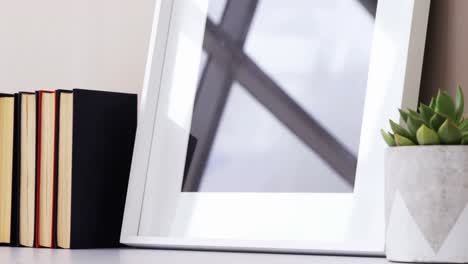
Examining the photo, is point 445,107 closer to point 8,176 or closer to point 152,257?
point 152,257

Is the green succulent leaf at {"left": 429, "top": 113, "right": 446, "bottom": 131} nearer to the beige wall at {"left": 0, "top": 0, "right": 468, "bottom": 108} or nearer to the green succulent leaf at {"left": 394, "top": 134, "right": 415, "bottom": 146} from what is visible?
the green succulent leaf at {"left": 394, "top": 134, "right": 415, "bottom": 146}

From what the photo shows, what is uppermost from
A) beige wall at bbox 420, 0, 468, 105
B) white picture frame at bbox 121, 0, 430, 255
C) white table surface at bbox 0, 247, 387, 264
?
beige wall at bbox 420, 0, 468, 105

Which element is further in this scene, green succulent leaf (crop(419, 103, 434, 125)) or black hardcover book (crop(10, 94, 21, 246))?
black hardcover book (crop(10, 94, 21, 246))

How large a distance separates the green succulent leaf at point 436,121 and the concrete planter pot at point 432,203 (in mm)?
23

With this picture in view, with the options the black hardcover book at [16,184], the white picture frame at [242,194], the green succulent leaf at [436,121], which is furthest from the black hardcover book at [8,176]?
the green succulent leaf at [436,121]

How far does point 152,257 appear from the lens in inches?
46.4

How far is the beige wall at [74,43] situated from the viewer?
1.68 m

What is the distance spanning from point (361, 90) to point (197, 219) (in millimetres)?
322

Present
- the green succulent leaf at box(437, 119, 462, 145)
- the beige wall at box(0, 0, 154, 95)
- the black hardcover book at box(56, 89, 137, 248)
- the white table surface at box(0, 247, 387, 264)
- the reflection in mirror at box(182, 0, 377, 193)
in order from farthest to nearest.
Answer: the beige wall at box(0, 0, 154, 95), the black hardcover book at box(56, 89, 137, 248), the reflection in mirror at box(182, 0, 377, 193), the white table surface at box(0, 247, 387, 264), the green succulent leaf at box(437, 119, 462, 145)

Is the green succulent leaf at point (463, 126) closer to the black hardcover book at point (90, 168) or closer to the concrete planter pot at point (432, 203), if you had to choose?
the concrete planter pot at point (432, 203)

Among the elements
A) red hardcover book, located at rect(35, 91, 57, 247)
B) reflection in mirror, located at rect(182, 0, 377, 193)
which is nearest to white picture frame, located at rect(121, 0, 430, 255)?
reflection in mirror, located at rect(182, 0, 377, 193)

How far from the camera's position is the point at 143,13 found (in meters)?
1.67

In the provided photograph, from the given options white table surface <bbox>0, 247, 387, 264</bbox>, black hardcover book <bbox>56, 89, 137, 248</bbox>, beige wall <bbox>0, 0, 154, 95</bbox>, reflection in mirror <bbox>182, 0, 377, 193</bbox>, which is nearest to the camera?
white table surface <bbox>0, 247, 387, 264</bbox>

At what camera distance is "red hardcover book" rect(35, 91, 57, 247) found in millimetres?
1410
